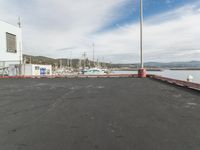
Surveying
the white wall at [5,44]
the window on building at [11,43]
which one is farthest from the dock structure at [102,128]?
the window on building at [11,43]

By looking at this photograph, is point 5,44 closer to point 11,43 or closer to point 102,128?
point 11,43

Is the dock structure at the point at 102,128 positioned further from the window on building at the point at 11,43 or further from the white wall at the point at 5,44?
the window on building at the point at 11,43

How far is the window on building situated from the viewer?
3667cm

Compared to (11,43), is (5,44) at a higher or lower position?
lower

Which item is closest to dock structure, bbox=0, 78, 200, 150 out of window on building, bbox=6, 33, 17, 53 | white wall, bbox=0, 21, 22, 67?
white wall, bbox=0, 21, 22, 67

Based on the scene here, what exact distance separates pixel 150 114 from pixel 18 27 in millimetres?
42751

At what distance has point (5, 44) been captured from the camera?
116 ft

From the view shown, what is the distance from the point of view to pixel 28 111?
599cm

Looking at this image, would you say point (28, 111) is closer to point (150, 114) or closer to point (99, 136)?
point (99, 136)

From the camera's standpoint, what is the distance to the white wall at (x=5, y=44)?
34406 millimetres

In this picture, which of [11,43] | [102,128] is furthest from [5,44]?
[102,128]

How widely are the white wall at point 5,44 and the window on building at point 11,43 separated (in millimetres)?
717

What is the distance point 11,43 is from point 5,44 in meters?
2.49

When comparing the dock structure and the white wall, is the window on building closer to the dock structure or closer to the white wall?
the white wall
